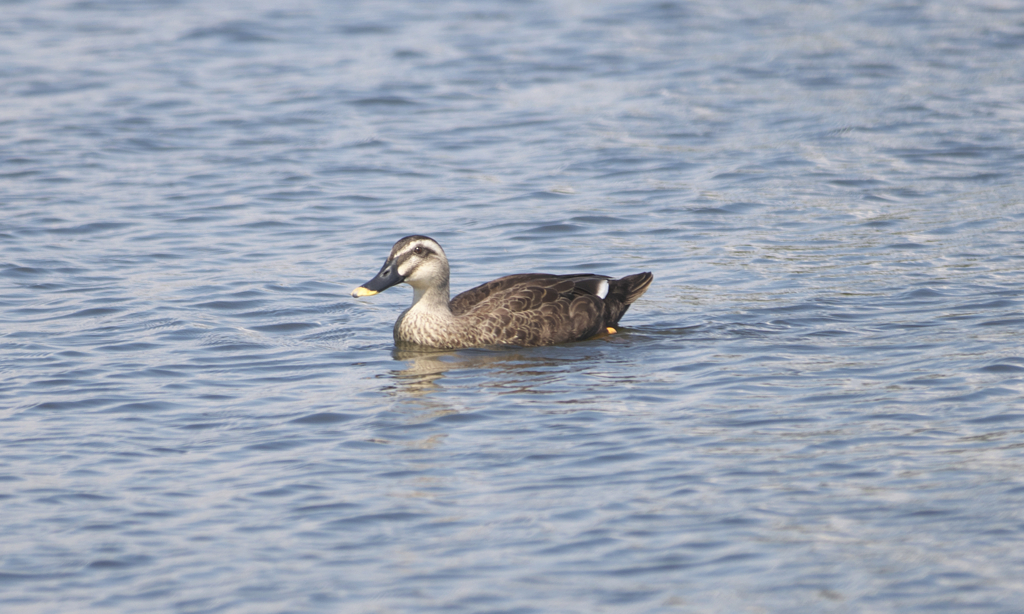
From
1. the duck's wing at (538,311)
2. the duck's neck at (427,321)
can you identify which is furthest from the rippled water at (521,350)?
the duck's neck at (427,321)

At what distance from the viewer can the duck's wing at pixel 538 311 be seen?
11.0 metres

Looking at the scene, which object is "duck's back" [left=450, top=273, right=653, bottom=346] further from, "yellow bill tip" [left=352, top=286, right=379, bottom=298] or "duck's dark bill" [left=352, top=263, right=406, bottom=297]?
"yellow bill tip" [left=352, top=286, right=379, bottom=298]

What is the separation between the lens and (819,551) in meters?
6.98

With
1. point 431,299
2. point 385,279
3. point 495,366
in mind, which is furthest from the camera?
point 431,299

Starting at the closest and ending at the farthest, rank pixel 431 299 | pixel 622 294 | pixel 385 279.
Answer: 1. pixel 385 279
2. pixel 431 299
3. pixel 622 294

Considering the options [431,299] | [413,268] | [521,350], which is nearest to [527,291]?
[521,350]

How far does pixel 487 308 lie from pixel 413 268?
70cm

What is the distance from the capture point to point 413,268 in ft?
36.3

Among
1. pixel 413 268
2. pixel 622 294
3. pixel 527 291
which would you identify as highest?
pixel 413 268

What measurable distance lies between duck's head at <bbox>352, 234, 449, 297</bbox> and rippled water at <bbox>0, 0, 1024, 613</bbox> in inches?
24.5

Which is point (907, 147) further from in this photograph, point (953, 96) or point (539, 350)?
point (539, 350)

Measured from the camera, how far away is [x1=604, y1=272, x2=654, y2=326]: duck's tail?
36.9ft

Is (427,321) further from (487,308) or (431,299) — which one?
(487,308)

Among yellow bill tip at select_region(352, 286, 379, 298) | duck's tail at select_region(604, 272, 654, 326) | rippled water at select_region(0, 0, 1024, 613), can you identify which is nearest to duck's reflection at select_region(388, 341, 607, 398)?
rippled water at select_region(0, 0, 1024, 613)
